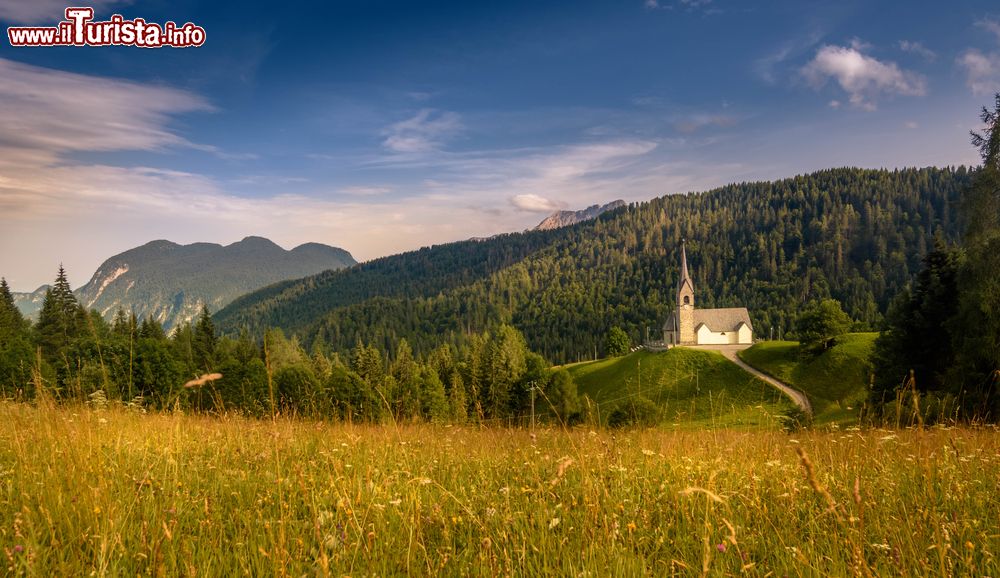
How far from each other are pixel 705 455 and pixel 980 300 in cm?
2464

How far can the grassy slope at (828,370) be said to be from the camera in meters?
52.6

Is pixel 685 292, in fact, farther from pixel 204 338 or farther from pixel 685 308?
pixel 204 338

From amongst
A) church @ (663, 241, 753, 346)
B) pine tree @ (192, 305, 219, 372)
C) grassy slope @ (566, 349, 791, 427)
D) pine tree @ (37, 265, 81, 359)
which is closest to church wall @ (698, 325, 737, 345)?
church @ (663, 241, 753, 346)

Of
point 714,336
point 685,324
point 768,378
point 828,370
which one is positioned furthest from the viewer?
point 714,336

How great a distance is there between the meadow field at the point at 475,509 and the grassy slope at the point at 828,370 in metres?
51.1

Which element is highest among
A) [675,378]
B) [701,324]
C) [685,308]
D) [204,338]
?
[204,338]

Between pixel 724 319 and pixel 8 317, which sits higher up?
pixel 8 317

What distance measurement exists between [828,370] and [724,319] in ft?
148

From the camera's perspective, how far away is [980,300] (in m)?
22.2

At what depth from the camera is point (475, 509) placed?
176 inches

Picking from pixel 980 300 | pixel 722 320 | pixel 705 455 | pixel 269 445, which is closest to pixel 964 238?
pixel 980 300

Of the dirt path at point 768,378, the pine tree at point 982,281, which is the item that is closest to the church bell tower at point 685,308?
the dirt path at point 768,378

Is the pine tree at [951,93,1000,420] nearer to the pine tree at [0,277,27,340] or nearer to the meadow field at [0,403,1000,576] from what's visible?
the meadow field at [0,403,1000,576]

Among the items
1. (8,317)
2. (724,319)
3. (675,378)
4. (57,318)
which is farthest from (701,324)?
(8,317)
